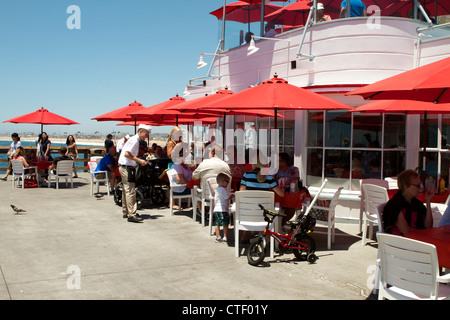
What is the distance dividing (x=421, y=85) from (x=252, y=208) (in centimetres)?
272

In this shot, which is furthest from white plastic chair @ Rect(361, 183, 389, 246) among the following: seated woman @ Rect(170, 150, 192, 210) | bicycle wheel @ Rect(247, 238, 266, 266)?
seated woman @ Rect(170, 150, 192, 210)

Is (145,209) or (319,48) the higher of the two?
(319,48)

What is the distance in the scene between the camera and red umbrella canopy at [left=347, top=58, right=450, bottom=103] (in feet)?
12.7

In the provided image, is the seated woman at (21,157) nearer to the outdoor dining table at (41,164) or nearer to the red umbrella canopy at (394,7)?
the outdoor dining table at (41,164)

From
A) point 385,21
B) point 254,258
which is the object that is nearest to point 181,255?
point 254,258

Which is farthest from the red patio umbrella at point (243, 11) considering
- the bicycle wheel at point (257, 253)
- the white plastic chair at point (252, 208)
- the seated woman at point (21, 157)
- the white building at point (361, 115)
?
the bicycle wheel at point (257, 253)

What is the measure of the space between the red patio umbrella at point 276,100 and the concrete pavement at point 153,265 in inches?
80.5

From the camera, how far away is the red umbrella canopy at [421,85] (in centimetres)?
387

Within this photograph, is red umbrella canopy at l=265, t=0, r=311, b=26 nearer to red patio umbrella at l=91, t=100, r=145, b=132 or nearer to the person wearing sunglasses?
red patio umbrella at l=91, t=100, r=145, b=132

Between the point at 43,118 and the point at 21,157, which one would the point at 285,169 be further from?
the point at 43,118

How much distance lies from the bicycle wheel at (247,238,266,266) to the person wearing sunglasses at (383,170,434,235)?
1549 mm
